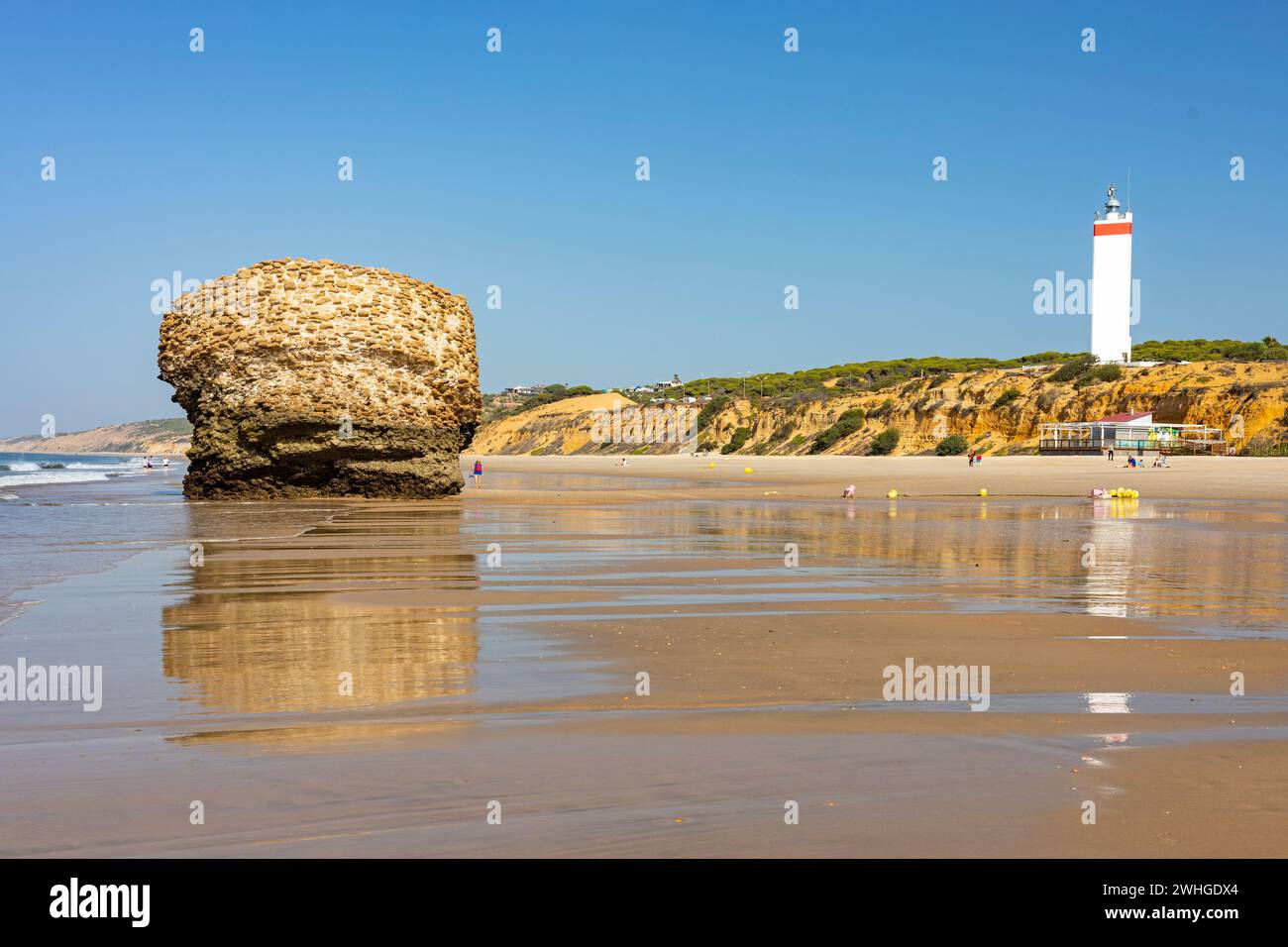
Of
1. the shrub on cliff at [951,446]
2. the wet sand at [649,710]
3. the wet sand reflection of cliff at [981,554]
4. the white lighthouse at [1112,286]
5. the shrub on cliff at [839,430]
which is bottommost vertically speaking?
the wet sand at [649,710]

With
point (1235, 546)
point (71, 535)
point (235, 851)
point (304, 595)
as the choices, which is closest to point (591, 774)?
point (235, 851)

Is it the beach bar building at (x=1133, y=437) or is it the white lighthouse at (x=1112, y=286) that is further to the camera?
the white lighthouse at (x=1112, y=286)

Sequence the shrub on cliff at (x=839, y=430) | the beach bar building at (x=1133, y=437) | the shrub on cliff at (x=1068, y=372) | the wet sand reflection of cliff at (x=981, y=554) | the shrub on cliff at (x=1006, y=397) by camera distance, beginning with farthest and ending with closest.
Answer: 1. the shrub on cliff at (x=839, y=430)
2. the shrub on cliff at (x=1068, y=372)
3. the shrub on cliff at (x=1006, y=397)
4. the beach bar building at (x=1133, y=437)
5. the wet sand reflection of cliff at (x=981, y=554)

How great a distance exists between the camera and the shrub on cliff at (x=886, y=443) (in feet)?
218

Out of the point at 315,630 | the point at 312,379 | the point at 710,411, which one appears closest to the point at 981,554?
the point at 315,630

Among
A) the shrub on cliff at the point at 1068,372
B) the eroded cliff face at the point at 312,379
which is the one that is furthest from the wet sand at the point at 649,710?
the shrub on cliff at the point at 1068,372

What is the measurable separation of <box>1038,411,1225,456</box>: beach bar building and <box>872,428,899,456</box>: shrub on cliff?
35.4ft

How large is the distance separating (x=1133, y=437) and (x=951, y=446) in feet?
37.7

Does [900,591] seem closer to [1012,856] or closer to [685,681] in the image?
[685,681]

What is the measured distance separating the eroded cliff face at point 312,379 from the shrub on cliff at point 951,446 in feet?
144

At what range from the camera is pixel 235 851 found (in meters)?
3.26

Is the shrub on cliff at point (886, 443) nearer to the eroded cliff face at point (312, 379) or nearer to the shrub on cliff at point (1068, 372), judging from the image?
the shrub on cliff at point (1068, 372)

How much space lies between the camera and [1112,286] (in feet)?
249

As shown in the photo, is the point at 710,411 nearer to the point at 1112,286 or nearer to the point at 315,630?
the point at 1112,286
